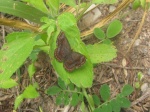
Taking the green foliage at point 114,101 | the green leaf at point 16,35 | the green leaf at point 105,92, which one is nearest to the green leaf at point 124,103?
the green foliage at point 114,101

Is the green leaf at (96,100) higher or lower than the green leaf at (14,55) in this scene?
lower

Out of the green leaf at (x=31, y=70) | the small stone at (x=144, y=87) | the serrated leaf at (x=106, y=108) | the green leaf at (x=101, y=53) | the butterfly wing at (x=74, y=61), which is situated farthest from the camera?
the green leaf at (x=31, y=70)

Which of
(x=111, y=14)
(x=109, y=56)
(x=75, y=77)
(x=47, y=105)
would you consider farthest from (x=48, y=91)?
(x=111, y=14)

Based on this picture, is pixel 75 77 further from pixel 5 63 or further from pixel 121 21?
pixel 121 21

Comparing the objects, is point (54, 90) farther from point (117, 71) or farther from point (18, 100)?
point (117, 71)

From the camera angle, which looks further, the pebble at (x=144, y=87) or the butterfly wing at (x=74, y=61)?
the pebble at (x=144, y=87)

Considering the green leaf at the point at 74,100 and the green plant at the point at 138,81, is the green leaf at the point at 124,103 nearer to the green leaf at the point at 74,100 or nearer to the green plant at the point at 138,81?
the green plant at the point at 138,81

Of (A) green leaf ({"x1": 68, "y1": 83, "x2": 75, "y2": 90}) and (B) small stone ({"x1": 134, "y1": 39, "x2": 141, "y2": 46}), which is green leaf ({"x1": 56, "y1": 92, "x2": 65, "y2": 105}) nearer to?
(A) green leaf ({"x1": 68, "y1": 83, "x2": 75, "y2": 90})
